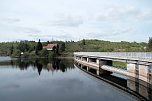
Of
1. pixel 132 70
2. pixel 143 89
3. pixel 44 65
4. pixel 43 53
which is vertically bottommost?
pixel 44 65

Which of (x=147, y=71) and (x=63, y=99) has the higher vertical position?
(x=147, y=71)

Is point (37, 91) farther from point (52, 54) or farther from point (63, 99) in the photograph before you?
point (52, 54)

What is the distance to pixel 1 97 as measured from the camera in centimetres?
2945

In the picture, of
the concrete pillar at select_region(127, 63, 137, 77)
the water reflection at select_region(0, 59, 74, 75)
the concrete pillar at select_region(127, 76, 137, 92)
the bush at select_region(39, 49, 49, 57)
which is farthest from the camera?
the bush at select_region(39, 49, 49, 57)

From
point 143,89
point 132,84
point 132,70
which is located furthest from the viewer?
point 132,70

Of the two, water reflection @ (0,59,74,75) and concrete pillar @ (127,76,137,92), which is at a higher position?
concrete pillar @ (127,76,137,92)

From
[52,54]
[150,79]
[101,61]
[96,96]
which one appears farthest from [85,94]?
[52,54]

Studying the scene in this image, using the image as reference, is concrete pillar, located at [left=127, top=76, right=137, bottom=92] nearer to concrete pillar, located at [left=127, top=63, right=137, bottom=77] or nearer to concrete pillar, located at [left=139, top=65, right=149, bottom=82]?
concrete pillar, located at [left=127, top=63, right=137, bottom=77]

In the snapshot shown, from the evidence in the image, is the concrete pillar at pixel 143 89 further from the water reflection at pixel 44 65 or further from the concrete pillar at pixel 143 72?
the water reflection at pixel 44 65

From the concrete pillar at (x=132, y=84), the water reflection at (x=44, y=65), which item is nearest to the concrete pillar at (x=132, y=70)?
the concrete pillar at (x=132, y=84)

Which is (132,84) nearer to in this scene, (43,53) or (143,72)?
(143,72)

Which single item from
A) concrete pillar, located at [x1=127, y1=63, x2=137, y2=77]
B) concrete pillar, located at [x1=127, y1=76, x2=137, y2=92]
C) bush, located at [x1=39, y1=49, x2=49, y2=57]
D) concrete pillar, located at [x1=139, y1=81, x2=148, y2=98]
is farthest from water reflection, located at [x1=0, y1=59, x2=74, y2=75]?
bush, located at [x1=39, y1=49, x2=49, y2=57]

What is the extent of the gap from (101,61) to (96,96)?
29.7 meters

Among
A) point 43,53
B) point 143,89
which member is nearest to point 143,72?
point 143,89
